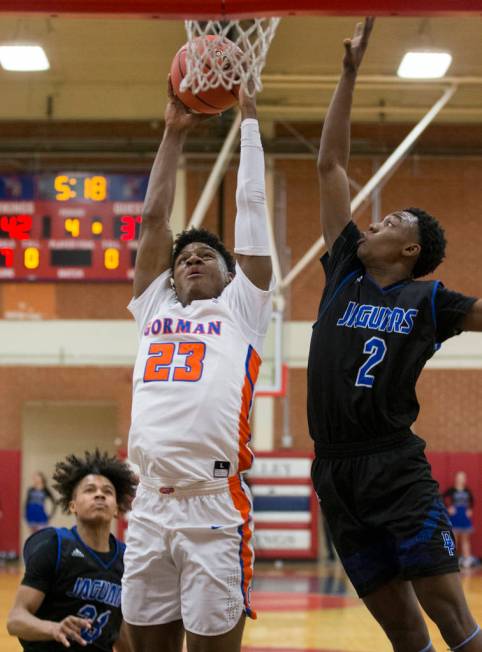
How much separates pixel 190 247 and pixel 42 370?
13622mm

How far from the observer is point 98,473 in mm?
5504

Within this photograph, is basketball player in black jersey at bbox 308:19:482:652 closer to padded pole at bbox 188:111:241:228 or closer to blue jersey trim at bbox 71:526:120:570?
blue jersey trim at bbox 71:526:120:570

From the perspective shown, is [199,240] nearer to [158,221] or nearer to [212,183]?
[158,221]

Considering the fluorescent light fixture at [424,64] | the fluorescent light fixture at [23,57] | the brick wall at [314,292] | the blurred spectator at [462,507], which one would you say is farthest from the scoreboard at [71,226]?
the blurred spectator at [462,507]

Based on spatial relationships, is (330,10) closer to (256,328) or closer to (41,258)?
(256,328)

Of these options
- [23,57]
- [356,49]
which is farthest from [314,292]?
[356,49]

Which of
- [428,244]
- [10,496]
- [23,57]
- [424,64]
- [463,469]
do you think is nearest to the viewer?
[428,244]

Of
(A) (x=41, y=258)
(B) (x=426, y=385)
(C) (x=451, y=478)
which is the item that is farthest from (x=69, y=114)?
(C) (x=451, y=478)

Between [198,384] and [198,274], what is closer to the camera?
[198,384]

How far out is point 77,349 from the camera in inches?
688

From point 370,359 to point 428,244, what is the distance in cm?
58

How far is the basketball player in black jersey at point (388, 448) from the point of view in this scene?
13.1ft

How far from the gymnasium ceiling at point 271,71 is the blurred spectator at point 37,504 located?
587 centimetres

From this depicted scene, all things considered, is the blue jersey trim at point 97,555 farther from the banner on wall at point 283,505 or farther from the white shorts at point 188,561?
the banner on wall at point 283,505
